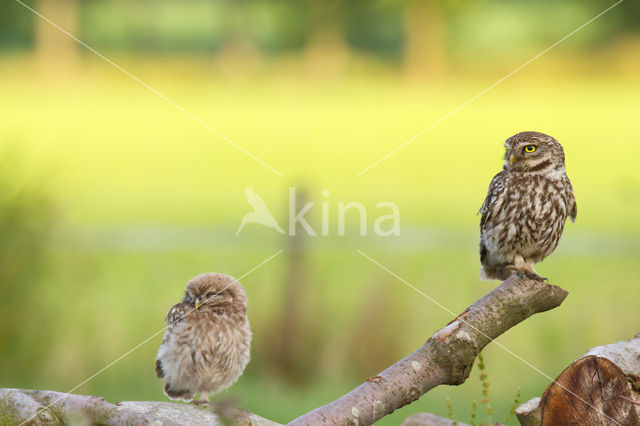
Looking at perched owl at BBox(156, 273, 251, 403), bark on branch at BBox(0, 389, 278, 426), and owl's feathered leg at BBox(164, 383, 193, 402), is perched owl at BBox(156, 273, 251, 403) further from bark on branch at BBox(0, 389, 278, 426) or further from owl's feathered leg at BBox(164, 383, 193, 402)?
bark on branch at BBox(0, 389, 278, 426)

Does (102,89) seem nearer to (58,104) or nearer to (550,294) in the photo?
(58,104)

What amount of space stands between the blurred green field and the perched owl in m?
2.65

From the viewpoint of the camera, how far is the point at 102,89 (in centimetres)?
5662

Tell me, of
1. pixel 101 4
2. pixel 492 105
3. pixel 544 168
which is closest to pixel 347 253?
pixel 544 168

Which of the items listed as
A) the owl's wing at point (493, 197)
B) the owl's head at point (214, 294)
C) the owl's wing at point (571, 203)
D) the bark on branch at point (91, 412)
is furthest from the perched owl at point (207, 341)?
the owl's wing at point (571, 203)

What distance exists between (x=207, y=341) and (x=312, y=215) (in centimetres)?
552

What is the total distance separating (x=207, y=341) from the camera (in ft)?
16.0

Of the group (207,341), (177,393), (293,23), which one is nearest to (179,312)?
(207,341)

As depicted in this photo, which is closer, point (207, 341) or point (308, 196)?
point (207, 341)

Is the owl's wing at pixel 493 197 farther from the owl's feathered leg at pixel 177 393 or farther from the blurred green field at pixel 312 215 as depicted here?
the owl's feathered leg at pixel 177 393

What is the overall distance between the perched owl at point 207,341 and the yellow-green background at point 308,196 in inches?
59.6

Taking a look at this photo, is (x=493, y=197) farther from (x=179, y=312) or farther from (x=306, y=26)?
(x=306, y=26)

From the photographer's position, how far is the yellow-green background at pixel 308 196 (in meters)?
8.58

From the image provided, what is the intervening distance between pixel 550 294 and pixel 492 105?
44.1 m
